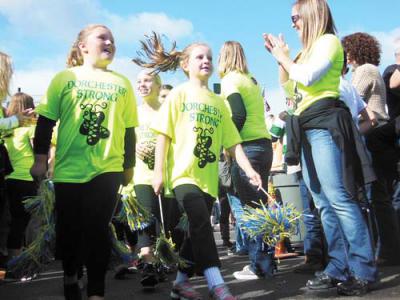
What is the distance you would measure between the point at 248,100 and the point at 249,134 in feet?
0.99

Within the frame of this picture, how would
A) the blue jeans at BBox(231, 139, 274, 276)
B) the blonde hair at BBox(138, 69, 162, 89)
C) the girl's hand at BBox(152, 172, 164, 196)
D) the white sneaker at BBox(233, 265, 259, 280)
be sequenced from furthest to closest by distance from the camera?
the blonde hair at BBox(138, 69, 162, 89), the white sneaker at BBox(233, 265, 259, 280), the blue jeans at BBox(231, 139, 274, 276), the girl's hand at BBox(152, 172, 164, 196)

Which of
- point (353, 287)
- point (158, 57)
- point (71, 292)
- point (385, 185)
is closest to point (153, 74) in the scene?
point (158, 57)

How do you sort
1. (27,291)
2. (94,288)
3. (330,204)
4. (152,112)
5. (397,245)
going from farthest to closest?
(152,112)
(397,245)
(27,291)
(330,204)
(94,288)

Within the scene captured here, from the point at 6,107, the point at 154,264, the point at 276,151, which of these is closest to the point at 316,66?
the point at 154,264

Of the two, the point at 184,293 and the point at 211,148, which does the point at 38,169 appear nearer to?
the point at 211,148

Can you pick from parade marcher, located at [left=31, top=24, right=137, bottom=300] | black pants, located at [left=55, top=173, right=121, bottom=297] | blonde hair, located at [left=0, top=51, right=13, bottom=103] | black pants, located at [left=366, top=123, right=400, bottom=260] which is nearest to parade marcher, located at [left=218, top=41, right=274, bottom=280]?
black pants, located at [left=366, top=123, right=400, bottom=260]

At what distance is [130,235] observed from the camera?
237 inches

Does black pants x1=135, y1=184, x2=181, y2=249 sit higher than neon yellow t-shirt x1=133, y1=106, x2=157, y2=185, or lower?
lower

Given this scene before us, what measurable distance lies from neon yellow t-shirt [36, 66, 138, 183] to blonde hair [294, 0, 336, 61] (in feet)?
4.87

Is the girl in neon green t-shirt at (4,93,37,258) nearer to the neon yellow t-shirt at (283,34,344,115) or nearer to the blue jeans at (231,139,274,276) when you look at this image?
the blue jeans at (231,139,274,276)

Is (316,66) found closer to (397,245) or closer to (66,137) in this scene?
(66,137)

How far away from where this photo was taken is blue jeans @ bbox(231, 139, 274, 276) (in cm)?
482

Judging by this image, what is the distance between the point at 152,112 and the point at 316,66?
214 cm

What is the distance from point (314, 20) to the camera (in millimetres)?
4051
